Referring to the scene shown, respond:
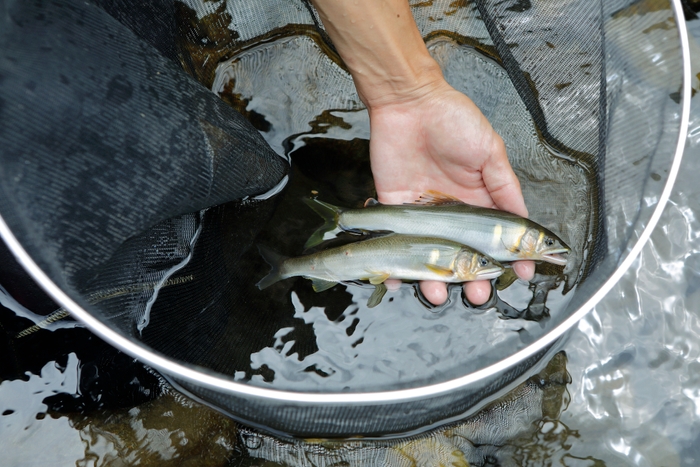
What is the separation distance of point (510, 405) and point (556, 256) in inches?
33.0

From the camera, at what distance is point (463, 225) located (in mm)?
2467

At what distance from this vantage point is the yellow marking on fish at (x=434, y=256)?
2.40 metres

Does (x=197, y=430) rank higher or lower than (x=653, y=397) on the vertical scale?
higher

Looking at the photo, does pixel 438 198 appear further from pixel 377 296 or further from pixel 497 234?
pixel 377 296

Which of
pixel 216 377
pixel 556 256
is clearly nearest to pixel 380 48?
pixel 556 256

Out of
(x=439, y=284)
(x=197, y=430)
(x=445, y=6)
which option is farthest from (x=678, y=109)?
(x=197, y=430)

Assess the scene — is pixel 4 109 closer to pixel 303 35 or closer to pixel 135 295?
pixel 135 295

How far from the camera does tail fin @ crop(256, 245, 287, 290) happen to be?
250 cm

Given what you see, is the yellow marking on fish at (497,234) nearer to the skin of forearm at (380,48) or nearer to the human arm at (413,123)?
the human arm at (413,123)

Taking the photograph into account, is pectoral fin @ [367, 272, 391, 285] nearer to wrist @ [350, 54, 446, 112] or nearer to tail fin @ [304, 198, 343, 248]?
tail fin @ [304, 198, 343, 248]

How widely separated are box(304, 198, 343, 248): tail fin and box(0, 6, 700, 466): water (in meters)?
1.03

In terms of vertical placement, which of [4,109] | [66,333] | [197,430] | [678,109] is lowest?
[197,430]

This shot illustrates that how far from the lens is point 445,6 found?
296 cm

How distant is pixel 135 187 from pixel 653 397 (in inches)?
116
